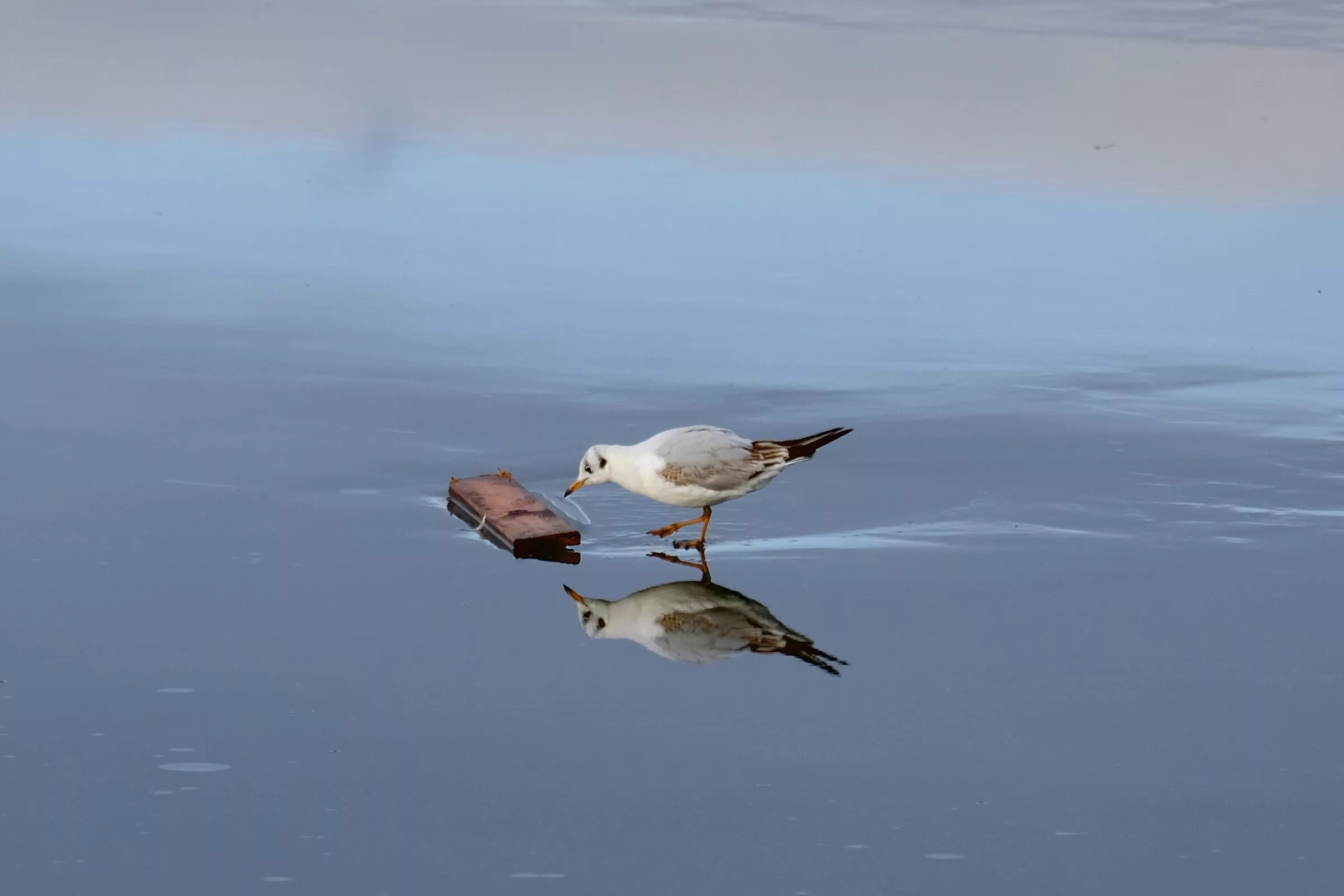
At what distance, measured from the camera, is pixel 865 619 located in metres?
6.86

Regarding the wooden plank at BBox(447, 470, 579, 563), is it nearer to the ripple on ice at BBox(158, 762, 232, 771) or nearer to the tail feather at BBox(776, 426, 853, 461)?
the tail feather at BBox(776, 426, 853, 461)

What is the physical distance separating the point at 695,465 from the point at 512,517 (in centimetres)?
73

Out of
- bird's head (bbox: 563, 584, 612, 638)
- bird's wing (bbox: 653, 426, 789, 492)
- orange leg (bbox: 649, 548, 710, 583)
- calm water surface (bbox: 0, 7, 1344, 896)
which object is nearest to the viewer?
calm water surface (bbox: 0, 7, 1344, 896)

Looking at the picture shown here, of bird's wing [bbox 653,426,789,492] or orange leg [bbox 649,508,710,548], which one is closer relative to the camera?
bird's wing [bbox 653,426,789,492]

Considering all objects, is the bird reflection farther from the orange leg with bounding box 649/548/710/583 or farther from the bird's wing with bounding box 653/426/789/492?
the bird's wing with bounding box 653/426/789/492

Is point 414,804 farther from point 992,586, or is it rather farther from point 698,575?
point 992,586

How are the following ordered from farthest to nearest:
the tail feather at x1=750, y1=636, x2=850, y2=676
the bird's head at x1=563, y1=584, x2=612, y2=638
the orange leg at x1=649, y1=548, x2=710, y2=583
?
the orange leg at x1=649, y1=548, x2=710, y2=583, the bird's head at x1=563, y1=584, x2=612, y2=638, the tail feather at x1=750, y1=636, x2=850, y2=676

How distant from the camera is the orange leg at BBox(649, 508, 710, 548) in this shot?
25.5 ft

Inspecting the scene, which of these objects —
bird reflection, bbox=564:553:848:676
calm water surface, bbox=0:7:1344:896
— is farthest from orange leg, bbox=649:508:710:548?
bird reflection, bbox=564:553:848:676

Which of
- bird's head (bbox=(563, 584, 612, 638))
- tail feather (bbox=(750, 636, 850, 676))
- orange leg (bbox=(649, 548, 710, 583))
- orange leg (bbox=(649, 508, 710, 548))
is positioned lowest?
tail feather (bbox=(750, 636, 850, 676))

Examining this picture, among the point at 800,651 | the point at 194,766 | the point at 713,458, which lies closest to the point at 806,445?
the point at 713,458

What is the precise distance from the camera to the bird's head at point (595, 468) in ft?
25.3

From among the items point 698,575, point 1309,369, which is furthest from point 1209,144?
point 698,575

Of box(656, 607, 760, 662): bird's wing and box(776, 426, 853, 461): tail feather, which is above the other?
box(776, 426, 853, 461): tail feather
